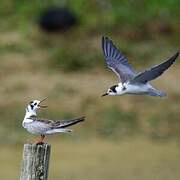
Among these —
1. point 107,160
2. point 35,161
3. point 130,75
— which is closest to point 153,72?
point 130,75

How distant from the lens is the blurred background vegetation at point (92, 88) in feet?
44.5

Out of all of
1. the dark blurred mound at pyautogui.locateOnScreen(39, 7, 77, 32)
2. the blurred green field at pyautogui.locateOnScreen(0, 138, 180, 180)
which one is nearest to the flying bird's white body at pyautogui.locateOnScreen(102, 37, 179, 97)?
the blurred green field at pyautogui.locateOnScreen(0, 138, 180, 180)

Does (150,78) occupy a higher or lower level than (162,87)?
lower

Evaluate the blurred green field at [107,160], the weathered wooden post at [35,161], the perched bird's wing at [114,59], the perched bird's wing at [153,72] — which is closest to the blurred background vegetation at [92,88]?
the blurred green field at [107,160]

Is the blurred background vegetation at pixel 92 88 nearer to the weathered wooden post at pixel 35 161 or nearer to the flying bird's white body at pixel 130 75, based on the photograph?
the flying bird's white body at pixel 130 75

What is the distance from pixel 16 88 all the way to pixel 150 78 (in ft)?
25.6

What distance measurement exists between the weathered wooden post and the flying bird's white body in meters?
1.77

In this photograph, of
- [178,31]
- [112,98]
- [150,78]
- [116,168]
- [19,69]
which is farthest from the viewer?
[178,31]

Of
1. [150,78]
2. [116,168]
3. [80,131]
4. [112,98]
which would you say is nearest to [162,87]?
[112,98]

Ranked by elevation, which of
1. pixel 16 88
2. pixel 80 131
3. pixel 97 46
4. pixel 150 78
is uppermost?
pixel 97 46

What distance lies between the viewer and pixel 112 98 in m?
15.8

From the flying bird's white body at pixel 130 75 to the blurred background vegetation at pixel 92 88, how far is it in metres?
3.57

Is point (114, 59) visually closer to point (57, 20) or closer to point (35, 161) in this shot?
point (35, 161)

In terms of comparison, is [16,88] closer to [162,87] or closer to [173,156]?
[162,87]
